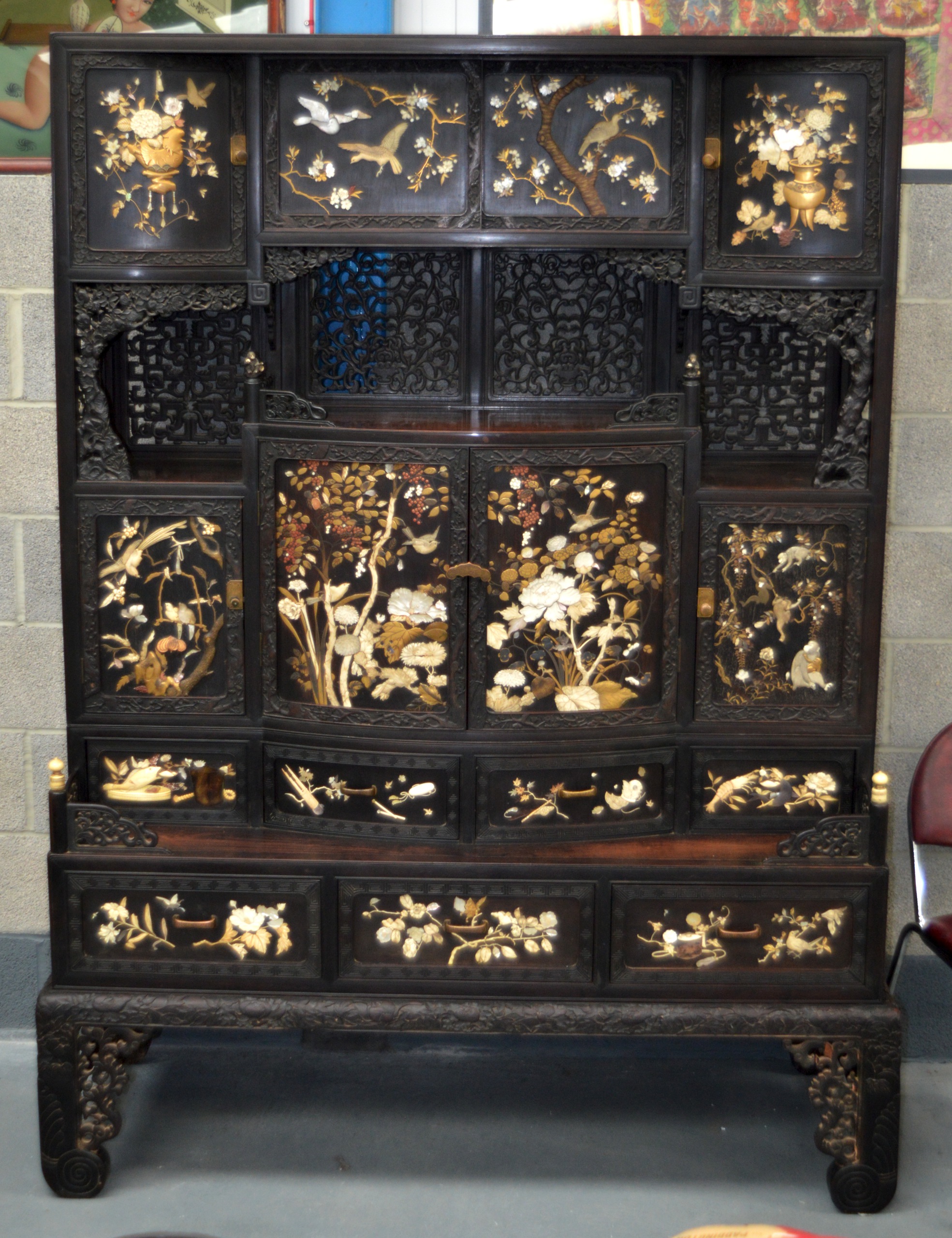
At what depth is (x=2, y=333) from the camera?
303cm

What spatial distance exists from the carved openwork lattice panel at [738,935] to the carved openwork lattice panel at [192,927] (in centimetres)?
63

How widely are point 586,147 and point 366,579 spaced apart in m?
0.94

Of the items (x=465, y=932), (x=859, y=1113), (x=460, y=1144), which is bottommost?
(x=460, y=1144)

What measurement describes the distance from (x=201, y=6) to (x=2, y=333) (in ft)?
2.77

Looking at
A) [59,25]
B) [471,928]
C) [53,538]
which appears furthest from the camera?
[53,538]

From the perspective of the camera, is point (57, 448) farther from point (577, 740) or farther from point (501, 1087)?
point (501, 1087)

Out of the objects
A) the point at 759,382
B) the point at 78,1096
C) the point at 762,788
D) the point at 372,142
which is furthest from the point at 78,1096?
the point at 759,382

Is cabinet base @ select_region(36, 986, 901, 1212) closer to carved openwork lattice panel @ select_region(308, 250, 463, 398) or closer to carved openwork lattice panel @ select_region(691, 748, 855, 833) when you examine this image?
carved openwork lattice panel @ select_region(691, 748, 855, 833)

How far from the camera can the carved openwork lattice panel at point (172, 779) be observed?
2.82 metres

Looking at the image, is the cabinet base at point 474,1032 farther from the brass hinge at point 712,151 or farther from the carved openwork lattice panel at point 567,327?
the brass hinge at point 712,151

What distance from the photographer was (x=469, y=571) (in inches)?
103

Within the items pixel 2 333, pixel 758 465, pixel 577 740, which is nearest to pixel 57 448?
pixel 2 333

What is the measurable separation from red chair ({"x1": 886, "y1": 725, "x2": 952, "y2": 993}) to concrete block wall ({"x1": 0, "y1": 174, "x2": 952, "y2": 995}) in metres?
0.27

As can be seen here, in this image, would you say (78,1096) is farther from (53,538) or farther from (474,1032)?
(53,538)
